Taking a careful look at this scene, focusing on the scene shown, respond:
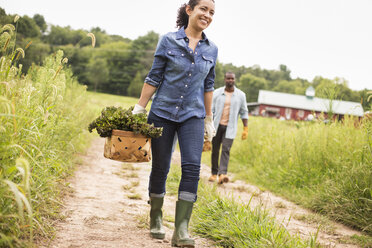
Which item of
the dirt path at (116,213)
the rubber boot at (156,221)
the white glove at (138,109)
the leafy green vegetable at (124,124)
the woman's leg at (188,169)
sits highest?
the white glove at (138,109)

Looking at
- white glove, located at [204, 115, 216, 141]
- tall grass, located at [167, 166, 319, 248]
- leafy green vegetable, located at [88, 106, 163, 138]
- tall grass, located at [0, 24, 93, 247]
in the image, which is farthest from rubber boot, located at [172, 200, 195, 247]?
tall grass, located at [0, 24, 93, 247]

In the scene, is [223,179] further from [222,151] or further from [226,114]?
[226,114]

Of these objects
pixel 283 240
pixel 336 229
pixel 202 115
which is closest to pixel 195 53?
pixel 202 115

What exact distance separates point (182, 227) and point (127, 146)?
0.82 m

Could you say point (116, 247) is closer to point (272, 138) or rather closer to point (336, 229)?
point (336, 229)

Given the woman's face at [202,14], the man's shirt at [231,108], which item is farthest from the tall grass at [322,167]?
the woman's face at [202,14]

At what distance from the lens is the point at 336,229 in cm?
441

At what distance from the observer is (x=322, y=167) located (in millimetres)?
6285

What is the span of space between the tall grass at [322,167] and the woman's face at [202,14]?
2.71m

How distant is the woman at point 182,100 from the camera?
3.23 meters

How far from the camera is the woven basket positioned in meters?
3.09

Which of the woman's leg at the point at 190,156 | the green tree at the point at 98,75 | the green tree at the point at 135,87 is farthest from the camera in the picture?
the green tree at the point at 135,87

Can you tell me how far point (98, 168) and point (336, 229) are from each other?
166 inches

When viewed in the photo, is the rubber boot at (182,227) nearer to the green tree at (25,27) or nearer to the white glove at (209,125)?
the white glove at (209,125)
